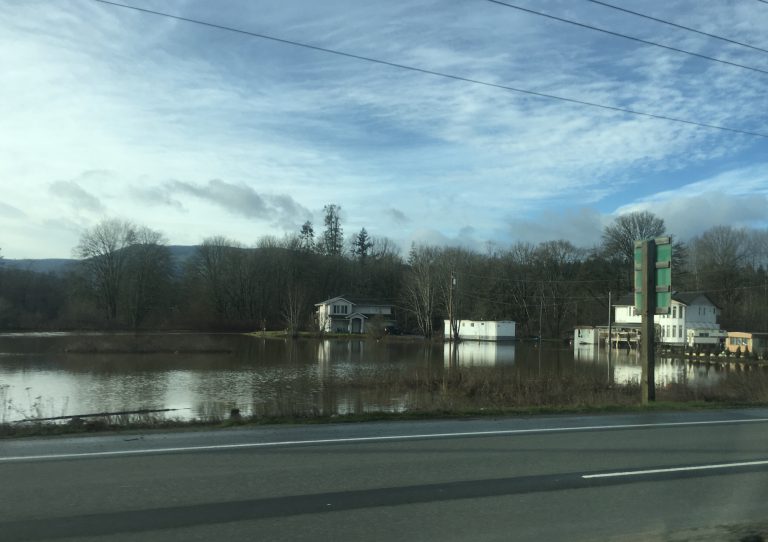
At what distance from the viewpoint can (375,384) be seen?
29859 mm

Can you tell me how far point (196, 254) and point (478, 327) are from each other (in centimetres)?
5578

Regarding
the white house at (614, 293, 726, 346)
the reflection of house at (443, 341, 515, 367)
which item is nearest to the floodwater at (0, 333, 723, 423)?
the reflection of house at (443, 341, 515, 367)

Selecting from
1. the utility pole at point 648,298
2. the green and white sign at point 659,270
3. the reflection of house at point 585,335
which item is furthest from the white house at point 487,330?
the green and white sign at point 659,270

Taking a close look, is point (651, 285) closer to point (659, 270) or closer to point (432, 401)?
point (659, 270)

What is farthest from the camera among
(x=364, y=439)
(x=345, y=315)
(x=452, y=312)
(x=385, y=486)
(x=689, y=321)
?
(x=345, y=315)

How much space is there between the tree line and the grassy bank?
218ft

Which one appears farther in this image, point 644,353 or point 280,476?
point 644,353

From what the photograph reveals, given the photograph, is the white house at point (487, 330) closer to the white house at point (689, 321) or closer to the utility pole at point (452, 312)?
the utility pole at point (452, 312)

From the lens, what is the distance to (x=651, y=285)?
18359mm

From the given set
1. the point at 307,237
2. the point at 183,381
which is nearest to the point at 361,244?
the point at 307,237

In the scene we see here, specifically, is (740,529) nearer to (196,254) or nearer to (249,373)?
(249,373)

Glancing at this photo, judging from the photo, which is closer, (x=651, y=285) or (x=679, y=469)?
(x=679, y=469)

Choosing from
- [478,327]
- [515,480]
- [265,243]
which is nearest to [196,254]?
[265,243]

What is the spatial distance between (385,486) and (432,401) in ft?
45.9
